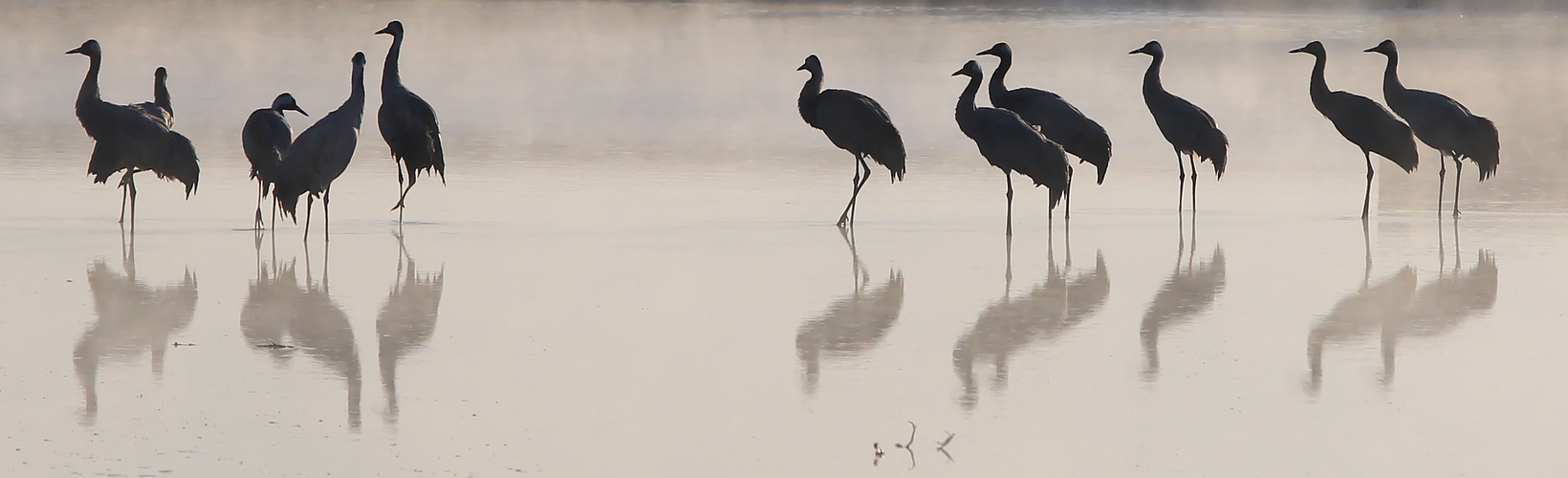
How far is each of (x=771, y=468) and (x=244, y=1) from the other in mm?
35081

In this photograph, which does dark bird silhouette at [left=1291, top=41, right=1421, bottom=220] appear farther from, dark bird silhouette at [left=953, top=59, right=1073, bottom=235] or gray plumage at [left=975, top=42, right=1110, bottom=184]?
dark bird silhouette at [left=953, top=59, right=1073, bottom=235]

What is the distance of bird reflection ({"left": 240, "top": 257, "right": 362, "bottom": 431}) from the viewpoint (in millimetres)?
6000

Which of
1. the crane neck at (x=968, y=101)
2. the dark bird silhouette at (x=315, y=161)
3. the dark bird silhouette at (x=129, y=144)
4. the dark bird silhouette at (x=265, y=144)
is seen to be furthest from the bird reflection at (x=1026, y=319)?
the dark bird silhouette at (x=129, y=144)

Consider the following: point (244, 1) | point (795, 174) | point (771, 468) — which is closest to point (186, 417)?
point (771, 468)

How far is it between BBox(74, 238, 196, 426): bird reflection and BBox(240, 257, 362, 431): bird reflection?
27 cm

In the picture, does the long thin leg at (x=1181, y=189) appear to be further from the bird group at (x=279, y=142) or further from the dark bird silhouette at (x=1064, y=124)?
the bird group at (x=279, y=142)

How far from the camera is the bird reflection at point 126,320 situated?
5.91 meters

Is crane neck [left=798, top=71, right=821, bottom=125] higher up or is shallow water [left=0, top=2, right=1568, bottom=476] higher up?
crane neck [left=798, top=71, right=821, bottom=125]

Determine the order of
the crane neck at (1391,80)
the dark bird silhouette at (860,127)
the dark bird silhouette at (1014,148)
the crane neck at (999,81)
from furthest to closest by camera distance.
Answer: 1. the crane neck at (999,81)
2. the crane neck at (1391,80)
3. the dark bird silhouette at (860,127)
4. the dark bird silhouette at (1014,148)

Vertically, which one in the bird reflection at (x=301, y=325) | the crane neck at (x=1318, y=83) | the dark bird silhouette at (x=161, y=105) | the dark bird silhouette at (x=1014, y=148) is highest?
the crane neck at (x=1318, y=83)

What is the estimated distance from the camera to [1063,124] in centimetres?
1148

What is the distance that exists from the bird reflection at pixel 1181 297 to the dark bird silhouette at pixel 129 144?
5.30m

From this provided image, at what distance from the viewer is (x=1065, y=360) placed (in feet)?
20.4

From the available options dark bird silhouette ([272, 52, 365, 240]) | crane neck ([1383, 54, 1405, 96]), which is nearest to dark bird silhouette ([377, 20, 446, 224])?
dark bird silhouette ([272, 52, 365, 240])
